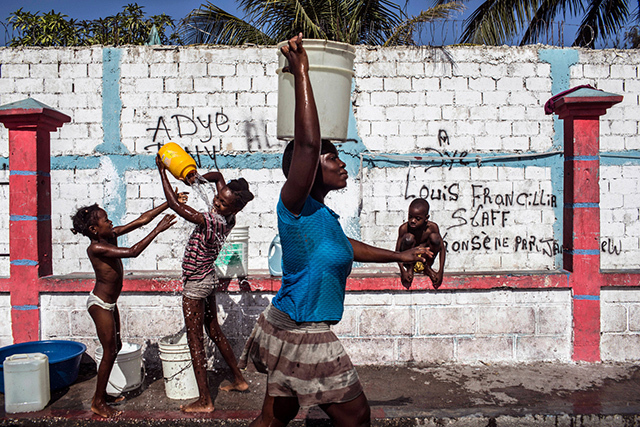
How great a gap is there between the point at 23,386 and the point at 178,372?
1.12 metres

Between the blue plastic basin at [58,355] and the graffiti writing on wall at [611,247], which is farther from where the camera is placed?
the graffiti writing on wall at [611,247]

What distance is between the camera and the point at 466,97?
245 inches

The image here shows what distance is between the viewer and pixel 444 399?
3.93 metres

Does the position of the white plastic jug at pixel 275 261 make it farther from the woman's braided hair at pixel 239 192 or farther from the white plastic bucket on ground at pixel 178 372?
the white plastic bucket on ground at pixel 178 372

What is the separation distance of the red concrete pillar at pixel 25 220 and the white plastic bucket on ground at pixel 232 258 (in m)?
1.68

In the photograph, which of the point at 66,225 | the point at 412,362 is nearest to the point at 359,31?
the point at 66,225

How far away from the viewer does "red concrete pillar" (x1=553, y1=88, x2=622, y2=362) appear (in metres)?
4.66

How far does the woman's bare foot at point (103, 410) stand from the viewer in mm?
3633

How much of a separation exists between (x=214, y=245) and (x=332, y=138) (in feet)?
4.16

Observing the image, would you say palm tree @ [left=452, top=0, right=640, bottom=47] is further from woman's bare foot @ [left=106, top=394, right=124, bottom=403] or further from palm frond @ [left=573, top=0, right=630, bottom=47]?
woman's bare foot @ [left=106, top=394, right=124, bottom=403]

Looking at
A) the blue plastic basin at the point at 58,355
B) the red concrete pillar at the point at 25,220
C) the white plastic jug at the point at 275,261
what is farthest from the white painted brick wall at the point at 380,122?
the blue plastic basin at the point at 58,355

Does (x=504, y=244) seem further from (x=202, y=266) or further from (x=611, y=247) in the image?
(x=202, y=266)

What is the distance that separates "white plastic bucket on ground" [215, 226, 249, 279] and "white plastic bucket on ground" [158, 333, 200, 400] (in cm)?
84

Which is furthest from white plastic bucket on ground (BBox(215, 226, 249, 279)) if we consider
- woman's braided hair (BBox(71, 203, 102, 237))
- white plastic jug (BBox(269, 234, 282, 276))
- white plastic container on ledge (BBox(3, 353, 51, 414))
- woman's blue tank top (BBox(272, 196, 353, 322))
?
woman's blue tank top (BBox(272, 196, 353, 322))
